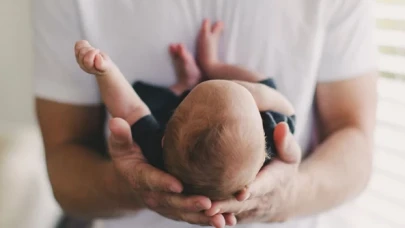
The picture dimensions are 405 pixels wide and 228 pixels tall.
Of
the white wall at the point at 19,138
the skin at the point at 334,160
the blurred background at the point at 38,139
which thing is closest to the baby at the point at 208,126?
the skin at the point at 334,160

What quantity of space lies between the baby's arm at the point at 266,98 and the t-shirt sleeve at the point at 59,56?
28 cm

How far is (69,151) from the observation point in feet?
2.90

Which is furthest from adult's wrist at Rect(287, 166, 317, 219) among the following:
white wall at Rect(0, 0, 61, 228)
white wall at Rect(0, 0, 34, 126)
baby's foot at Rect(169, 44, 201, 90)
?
white wall at Rect(0, 0, 34, 126)

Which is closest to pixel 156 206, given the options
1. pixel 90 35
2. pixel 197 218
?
pixel 197 218

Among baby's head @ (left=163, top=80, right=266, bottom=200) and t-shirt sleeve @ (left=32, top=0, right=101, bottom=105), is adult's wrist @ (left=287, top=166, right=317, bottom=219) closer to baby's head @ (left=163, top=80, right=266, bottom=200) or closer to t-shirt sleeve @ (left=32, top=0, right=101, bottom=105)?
baby's head @ (left=163, top=80, right=266, bottom=200)

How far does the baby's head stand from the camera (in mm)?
585

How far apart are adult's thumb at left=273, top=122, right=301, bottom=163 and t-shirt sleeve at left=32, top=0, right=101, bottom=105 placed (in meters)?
0.34

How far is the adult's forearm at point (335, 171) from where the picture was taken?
0.82 metres

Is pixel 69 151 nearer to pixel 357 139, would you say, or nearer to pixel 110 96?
pixel 110 96

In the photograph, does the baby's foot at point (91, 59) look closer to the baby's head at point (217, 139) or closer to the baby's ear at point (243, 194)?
the baby's head at point (217, 139)

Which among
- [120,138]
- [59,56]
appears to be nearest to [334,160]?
[120,138]

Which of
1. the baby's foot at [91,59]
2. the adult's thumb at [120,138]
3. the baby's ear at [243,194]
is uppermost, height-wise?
the baby's foot at [91,59]

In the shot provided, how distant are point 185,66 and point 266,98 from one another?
0.16m

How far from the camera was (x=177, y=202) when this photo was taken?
659 millimetres
